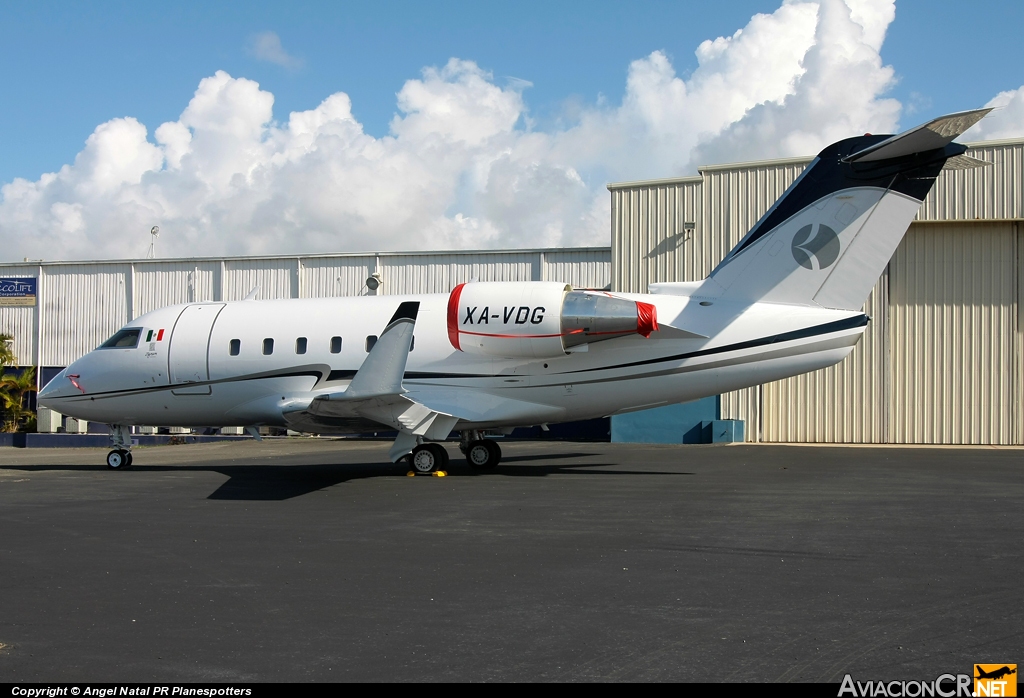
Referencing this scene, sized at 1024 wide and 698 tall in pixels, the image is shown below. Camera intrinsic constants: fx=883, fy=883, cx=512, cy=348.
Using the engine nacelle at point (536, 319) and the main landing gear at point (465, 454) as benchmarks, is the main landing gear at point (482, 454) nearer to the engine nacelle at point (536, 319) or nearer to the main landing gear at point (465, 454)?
the main landing gear at point (465, 454)

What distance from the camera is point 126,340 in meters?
19.5

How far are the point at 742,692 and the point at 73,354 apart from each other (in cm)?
3785

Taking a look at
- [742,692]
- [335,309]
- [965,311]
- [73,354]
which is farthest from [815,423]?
[73,354]

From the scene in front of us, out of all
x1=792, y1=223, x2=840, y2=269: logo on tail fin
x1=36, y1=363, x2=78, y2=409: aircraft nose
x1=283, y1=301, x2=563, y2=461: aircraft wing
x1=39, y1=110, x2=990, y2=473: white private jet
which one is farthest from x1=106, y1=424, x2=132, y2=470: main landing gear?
x1=792, y1=223, x2=840, y2=269: logo on tail fin

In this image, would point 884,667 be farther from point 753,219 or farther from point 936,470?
point 753,219

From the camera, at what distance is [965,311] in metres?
27.7

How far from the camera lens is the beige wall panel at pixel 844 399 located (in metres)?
27.8

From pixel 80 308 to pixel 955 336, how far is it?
1326 inches

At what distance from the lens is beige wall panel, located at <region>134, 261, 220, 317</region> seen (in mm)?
36531

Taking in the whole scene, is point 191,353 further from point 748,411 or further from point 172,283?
point 172,283

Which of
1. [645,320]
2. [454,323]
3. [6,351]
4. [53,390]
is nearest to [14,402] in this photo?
[6,351]

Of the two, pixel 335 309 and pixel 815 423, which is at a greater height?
pixel 335 309

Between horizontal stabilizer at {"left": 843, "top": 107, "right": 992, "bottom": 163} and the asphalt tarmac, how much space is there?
18.1ft

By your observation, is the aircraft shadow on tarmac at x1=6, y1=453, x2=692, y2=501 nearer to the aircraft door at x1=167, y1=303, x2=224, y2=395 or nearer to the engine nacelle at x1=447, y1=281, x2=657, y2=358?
the aircraft door at x1=167, y1=303, x2=224, y2=395
